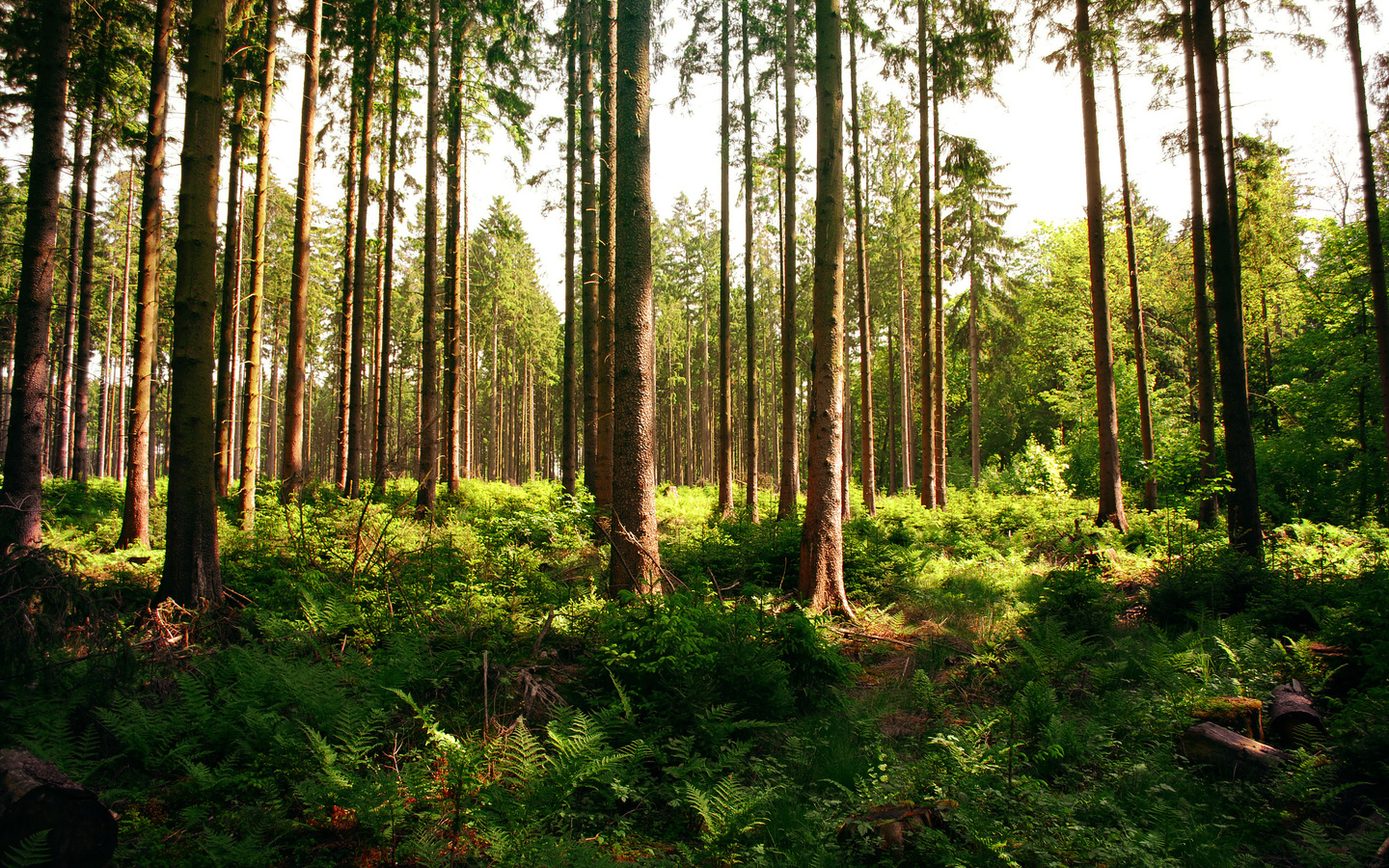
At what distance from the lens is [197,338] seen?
20.7 ft

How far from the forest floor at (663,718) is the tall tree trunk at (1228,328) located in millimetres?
1213

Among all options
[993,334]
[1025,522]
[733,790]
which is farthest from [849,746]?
[993,334]

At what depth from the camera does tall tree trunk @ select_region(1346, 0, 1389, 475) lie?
1259 centimetres

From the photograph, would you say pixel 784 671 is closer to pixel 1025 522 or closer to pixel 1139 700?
pixel 1139 700

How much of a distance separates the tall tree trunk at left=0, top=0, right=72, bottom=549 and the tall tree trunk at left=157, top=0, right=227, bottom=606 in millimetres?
2421

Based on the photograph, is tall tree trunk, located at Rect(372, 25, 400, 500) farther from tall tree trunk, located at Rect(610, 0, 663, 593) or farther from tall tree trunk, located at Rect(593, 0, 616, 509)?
tall tree trunk, located at Rect(610, 0, 663, 593)

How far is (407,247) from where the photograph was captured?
30188 mm

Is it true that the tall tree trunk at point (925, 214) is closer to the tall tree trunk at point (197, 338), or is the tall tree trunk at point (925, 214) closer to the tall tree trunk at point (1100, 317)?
the tall tree trunk at point (1100, 317)

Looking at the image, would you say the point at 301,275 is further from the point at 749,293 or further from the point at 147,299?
the point at 749,293

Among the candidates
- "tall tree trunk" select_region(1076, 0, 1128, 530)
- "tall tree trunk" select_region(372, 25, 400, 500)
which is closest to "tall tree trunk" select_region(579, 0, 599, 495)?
"tall tree trunk" select_region(372, 25, 400, 500)

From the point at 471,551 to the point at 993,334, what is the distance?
88.9 feet

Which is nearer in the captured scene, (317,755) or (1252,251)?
(317,755)

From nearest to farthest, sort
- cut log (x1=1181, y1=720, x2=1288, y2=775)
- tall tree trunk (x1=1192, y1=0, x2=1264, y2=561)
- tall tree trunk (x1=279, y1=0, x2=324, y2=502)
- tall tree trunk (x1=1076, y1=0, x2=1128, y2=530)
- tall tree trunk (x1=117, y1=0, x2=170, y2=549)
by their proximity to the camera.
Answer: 1. cut log (x1=1181, y1=720, x2=1288, y2=775)
2. tall tree trunk (x1=1192, y1=0, x2=1264, y2=561)
3. tall tree trunk (x1=117, y1=0, x2=170, y2=549)
4. tall tree trunk (x1=279, y1=0, x2=324, y2=502)
5. tall tree trunk (x1=1076, y1=0, x2=1128, y2=530)

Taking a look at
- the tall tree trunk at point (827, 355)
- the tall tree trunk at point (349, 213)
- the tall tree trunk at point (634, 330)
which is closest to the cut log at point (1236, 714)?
the tall tree trunk at point (827, 355)
